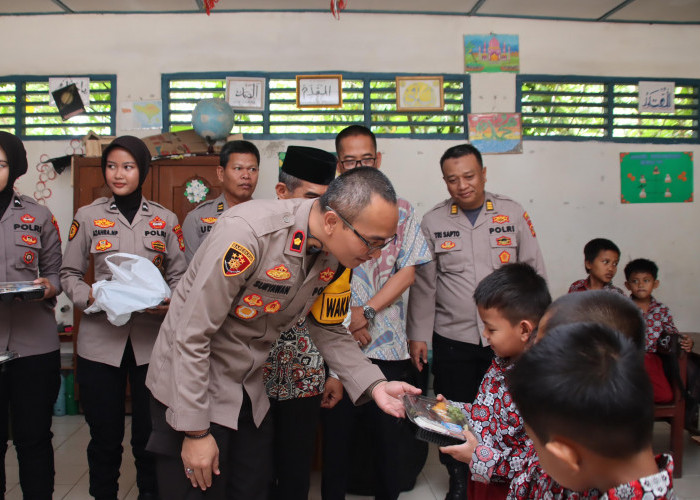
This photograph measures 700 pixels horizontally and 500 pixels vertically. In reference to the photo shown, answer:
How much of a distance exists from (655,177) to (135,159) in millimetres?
3603

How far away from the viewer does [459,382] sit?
2.51m

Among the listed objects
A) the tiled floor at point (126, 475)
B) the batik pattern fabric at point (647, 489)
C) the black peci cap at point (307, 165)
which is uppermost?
the black peci cap at point (307, 165)

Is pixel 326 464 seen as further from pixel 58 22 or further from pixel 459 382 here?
pixel 58 22

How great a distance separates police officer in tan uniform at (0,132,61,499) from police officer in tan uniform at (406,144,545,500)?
5.07 ft

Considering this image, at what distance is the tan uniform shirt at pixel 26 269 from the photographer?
85.2 inches

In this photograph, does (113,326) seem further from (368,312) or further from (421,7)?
(421,7)

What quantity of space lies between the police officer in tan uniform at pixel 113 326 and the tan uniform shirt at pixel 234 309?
808 millimetres

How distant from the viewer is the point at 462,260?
2.61 meters

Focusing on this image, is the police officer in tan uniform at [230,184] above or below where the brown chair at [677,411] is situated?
above

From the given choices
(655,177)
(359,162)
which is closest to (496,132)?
(655,177)

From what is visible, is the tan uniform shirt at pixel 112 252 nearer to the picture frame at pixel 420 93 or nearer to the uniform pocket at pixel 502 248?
the uniform pocket at pixel 502 248

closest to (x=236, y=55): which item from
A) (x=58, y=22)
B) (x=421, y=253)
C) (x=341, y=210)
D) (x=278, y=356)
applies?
(x=58, y=22)

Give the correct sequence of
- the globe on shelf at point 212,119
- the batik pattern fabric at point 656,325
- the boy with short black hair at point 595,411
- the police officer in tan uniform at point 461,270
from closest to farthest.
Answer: the boy with short black hair at point 595,411 → the police officer in tan uniform at point 461,270 → the batik pattern fabric at point 656,325 → the globe on shelf at point 212,119

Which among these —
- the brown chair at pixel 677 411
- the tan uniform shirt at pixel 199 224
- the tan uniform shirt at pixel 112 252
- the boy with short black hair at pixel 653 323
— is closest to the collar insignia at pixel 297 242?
the tan uniform shirt at pixel 112 252
